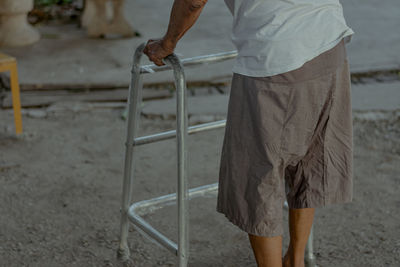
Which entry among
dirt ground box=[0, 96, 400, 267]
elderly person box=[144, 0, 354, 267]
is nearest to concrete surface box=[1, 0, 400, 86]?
dirt ground box=[0, 96, 400, 267]

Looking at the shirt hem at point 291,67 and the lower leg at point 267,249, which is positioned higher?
the shirt hem at point 291,67

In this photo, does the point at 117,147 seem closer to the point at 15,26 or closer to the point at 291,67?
the point at 291,67

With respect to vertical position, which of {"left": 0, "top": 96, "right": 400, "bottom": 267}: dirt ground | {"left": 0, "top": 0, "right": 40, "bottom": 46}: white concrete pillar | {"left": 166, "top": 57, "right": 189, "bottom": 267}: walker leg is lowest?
{"left": 0, "top": 96, "right": 400, "bottom": 267}: dirt ground

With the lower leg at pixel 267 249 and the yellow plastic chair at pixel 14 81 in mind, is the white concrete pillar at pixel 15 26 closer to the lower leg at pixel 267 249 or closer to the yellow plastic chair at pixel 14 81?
the yellow plastic chair at pixel 14 81

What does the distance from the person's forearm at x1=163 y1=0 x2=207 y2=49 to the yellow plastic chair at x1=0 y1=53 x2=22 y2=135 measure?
2.31 meters

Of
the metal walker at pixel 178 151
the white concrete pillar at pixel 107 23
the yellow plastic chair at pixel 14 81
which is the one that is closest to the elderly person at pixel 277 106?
the metal walker at pixel 178 151

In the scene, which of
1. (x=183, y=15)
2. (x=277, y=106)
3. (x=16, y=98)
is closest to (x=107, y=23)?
(x=16, y=98)

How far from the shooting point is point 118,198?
10.8ft

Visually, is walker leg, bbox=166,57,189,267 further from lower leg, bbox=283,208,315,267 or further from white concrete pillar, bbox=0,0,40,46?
white concrete pillar, bbox=0,0,40,46

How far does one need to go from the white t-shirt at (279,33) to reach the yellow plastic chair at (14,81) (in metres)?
2.50

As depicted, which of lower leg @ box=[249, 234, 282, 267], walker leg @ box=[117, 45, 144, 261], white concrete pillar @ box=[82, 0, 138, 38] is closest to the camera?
lower leg @ box=[249, 234, 282, 267]

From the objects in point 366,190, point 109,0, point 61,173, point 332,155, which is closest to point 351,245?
point 366,190

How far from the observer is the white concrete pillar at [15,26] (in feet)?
20.4

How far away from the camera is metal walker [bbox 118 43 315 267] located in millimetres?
2027
